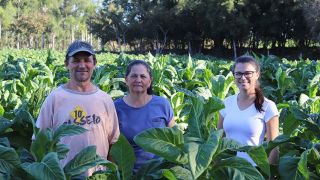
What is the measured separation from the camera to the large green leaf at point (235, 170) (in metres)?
1.98

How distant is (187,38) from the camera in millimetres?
53094

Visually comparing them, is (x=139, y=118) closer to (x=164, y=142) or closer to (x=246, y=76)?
(x=246, y=76)

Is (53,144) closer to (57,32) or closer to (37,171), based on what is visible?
(37,171)

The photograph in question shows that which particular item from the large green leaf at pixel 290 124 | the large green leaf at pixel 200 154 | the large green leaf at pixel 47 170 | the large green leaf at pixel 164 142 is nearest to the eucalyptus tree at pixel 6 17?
the large green leaf at pixel 290 124

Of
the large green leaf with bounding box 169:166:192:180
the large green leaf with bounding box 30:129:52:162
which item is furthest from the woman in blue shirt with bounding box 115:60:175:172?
the large green leaf with bounding box 169:166:192:180

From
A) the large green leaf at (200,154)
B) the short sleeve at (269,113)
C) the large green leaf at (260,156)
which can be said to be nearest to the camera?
the large green leaf at (200,154)

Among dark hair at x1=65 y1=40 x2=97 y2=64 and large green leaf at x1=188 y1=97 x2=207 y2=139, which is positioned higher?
dark hair at x1=65 y1=40 x2=97 y2=64

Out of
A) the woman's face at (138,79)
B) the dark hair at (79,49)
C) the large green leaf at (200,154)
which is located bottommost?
the large green leaf at (200,154)

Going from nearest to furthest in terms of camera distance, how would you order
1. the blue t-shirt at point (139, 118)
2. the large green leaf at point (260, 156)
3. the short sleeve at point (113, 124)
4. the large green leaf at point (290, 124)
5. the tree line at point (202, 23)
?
the large green leaf at point (260, 156) → the large green leaf at point (290, 124) → the short sleeve at point (113, 124) → the blue t-shirt at point (139, 118) → the tree line at point (202, 23)

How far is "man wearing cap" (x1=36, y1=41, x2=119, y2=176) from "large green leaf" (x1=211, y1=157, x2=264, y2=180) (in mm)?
915

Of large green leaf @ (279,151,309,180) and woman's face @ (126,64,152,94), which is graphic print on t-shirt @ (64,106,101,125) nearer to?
woman's face @ (126,64,152,94)

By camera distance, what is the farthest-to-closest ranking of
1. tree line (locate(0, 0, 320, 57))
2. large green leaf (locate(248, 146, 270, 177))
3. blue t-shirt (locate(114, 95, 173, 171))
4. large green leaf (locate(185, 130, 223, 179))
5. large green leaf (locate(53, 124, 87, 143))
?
tree line (locate(0, 0, 320, 57)) < blue t-shirt (locate(114, 95, 173, 171)) < large green leaf (locate(53, 124, 87, 143)) < large green leaf (locate(248, 146, 270, 177)) < large green leaf (locate(185, 130, 223, 179))

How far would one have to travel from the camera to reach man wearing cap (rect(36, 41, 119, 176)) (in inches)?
111

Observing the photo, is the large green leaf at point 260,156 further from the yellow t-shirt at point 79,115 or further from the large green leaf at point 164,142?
→ the yellow t-shirt at point 79,115
